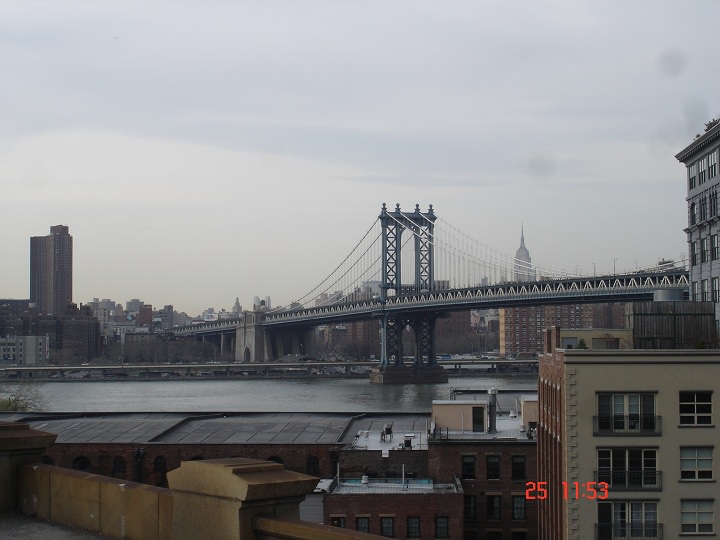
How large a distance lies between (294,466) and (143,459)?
4154 mm

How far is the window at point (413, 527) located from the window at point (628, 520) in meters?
6.97

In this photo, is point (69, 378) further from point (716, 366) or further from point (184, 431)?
point (716, 366)

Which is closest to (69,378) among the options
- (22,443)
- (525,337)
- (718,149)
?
(525,337)

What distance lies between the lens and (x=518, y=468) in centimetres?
2377

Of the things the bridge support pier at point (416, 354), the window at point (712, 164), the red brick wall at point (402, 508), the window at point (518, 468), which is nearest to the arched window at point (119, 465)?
the red brick wall at point (402, 508)

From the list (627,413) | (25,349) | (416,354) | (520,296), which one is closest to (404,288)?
(416,354)

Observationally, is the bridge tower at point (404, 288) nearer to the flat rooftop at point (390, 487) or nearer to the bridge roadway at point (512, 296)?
the bridge roadway at point (512, 296)

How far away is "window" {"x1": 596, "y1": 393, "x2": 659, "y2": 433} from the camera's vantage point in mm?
14164

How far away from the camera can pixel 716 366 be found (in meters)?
14.1

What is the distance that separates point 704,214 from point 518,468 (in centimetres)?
704

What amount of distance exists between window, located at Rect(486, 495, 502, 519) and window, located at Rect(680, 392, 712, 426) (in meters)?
10.0

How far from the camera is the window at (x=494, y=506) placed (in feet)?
77.2

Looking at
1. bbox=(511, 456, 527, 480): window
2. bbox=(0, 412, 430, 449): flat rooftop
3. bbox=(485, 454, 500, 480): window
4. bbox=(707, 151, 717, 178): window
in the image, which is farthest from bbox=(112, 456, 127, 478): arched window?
bbox=(707, 151, 717, 178): window

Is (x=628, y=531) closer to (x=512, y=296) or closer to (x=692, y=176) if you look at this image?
(x=692, y=176)
